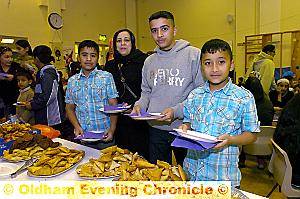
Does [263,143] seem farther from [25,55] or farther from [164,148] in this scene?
[25,55]

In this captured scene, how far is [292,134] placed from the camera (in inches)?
89.2

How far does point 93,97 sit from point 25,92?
5.76ft

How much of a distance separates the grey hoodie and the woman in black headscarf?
15.6 inches

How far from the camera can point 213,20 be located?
934cm

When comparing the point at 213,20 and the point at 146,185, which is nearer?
the point at 146,185

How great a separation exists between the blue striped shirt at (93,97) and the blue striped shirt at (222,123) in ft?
2.94

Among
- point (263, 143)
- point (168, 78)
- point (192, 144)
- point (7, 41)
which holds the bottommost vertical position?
point (263, 143)

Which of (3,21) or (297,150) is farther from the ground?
(3,21)

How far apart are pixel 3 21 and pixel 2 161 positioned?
609 centimetres

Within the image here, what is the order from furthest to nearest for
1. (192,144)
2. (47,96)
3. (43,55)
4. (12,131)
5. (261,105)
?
(261,105) → (43,55) → (47,96) → (12,131) → (192,144)

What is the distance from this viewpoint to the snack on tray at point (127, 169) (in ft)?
4.41

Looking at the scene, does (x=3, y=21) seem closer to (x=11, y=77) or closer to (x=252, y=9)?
(x=11, y=77)

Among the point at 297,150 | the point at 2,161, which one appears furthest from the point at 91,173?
the point at 297,150

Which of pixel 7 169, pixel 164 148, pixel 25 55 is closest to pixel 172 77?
pixel 164 148
